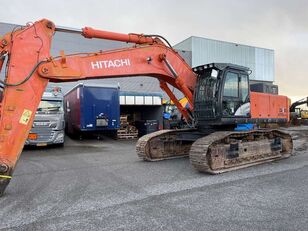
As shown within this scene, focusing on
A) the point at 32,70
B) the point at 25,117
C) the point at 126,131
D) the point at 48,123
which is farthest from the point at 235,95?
the point at 126,131

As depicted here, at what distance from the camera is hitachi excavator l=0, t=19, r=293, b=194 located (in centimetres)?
560

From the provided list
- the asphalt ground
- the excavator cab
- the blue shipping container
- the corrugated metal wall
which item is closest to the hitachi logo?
the excavator cab

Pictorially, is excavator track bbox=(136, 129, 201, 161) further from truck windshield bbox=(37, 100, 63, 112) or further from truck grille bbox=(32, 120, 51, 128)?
truck windshield bbox=(37, 100, 63, 112)

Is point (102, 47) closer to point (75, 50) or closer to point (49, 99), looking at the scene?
point (75, 50)

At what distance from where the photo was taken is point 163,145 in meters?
10.2

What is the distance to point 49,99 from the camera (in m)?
14.5

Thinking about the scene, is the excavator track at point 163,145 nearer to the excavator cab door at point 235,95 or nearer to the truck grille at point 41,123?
the excavator cab door at point 235,95

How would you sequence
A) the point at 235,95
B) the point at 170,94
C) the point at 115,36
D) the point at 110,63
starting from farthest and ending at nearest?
the point at 170,94 → the point at 235,95 → the point at 115,36 → the point at 110,63

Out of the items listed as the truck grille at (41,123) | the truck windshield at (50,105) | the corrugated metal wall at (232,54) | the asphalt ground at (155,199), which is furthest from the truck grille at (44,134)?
the corrugated metal wall at (232,54)

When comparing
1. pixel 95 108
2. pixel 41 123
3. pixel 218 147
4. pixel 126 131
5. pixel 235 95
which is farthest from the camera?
pixel 126 131

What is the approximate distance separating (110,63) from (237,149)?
4.24 m

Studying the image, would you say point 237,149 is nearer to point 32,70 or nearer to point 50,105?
point 32,70

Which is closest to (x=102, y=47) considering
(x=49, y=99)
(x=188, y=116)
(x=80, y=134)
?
(x=80, y=134)

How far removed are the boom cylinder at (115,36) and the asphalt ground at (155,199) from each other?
11.0 feet
